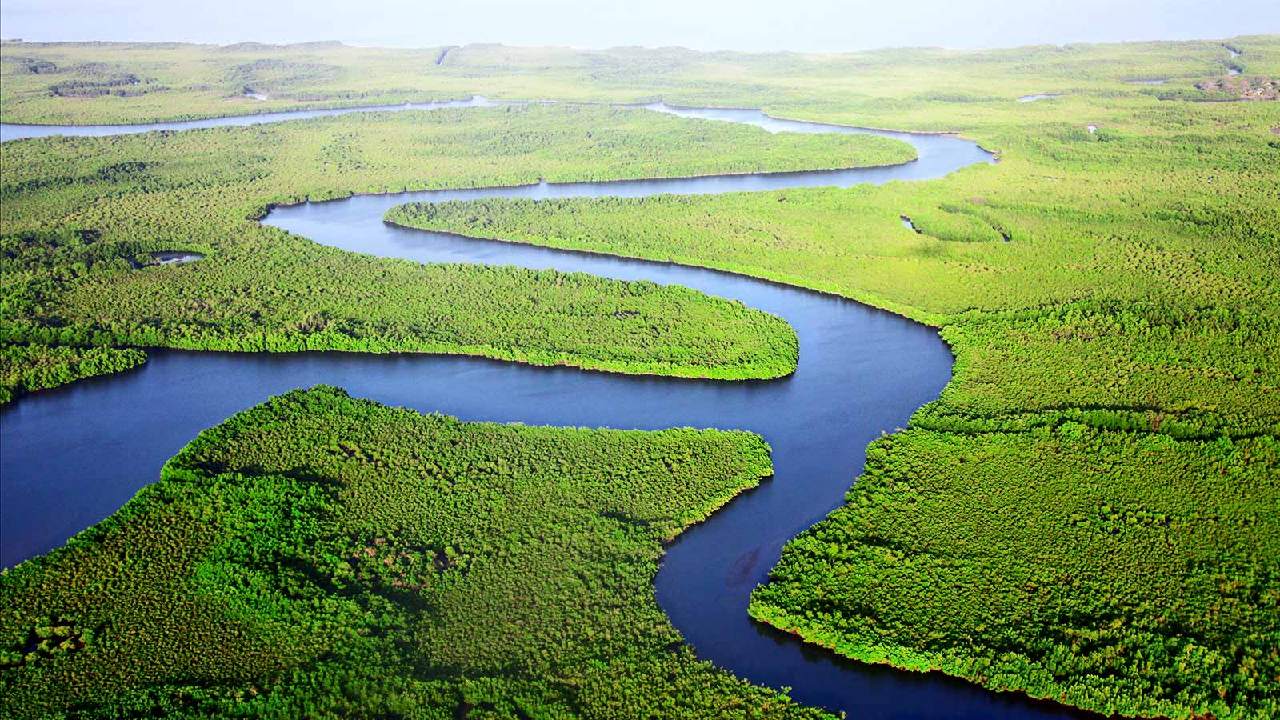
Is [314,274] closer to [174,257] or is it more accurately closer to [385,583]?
[174,257]

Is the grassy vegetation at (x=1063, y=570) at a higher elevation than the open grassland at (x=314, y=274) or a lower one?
lower

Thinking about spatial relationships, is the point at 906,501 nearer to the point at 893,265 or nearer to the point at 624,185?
the point at 893,265

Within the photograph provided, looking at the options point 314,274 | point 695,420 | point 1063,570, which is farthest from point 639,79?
point 1063,570

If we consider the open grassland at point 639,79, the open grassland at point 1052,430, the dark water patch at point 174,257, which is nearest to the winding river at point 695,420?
the open grassland at point 1052,430

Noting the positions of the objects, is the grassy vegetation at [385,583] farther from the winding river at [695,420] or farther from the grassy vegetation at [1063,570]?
the grassy vegetation at [1063,570]

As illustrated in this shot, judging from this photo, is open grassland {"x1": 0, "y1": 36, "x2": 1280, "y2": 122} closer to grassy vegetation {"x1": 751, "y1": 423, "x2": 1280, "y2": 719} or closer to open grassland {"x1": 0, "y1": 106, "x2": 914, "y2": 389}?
open grassland {"x1": 0, "y1": 106, "x2": 914, "y2": 389}

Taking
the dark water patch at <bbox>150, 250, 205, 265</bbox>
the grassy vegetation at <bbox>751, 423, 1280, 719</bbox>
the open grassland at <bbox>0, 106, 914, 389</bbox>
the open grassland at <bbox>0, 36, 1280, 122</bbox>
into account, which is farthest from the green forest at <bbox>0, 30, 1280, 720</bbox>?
the open grassland at <bbox>0, 36, 1280, 122</bbox>
